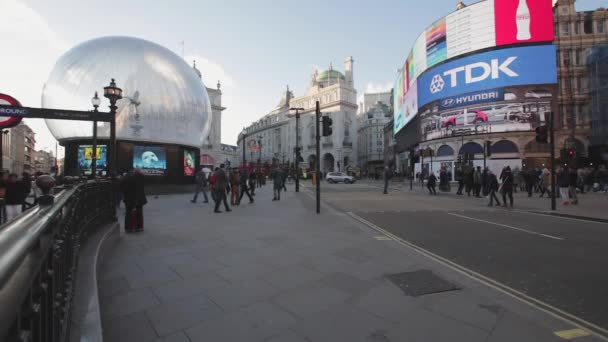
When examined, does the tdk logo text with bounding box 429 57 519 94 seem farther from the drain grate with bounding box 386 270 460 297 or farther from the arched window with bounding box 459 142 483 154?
the drain grate with bounding box 386 270 460 297

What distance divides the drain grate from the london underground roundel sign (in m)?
6.68

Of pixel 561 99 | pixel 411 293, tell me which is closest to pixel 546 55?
pixel 561 99

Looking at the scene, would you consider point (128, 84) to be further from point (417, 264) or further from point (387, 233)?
point (417, 264)

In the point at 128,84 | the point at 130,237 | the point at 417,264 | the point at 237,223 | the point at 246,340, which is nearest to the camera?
the point at 246,340

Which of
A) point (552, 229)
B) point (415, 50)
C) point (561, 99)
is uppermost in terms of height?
point (415, 50)

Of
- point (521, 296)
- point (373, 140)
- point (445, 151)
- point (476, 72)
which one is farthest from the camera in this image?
point (373, 140)

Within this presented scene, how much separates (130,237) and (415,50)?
53203 mm

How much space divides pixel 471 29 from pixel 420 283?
147 feet

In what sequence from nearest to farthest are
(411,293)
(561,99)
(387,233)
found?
(411,293), (387,233), (561,99)

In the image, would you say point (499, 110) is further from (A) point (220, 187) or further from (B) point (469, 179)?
(A) point (220, 187)

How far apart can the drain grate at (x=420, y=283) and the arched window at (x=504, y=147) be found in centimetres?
4041

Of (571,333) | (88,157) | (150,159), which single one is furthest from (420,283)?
(88,157)

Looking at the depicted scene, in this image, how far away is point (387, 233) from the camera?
Answer: 7.88 metres

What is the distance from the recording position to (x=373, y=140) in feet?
329
